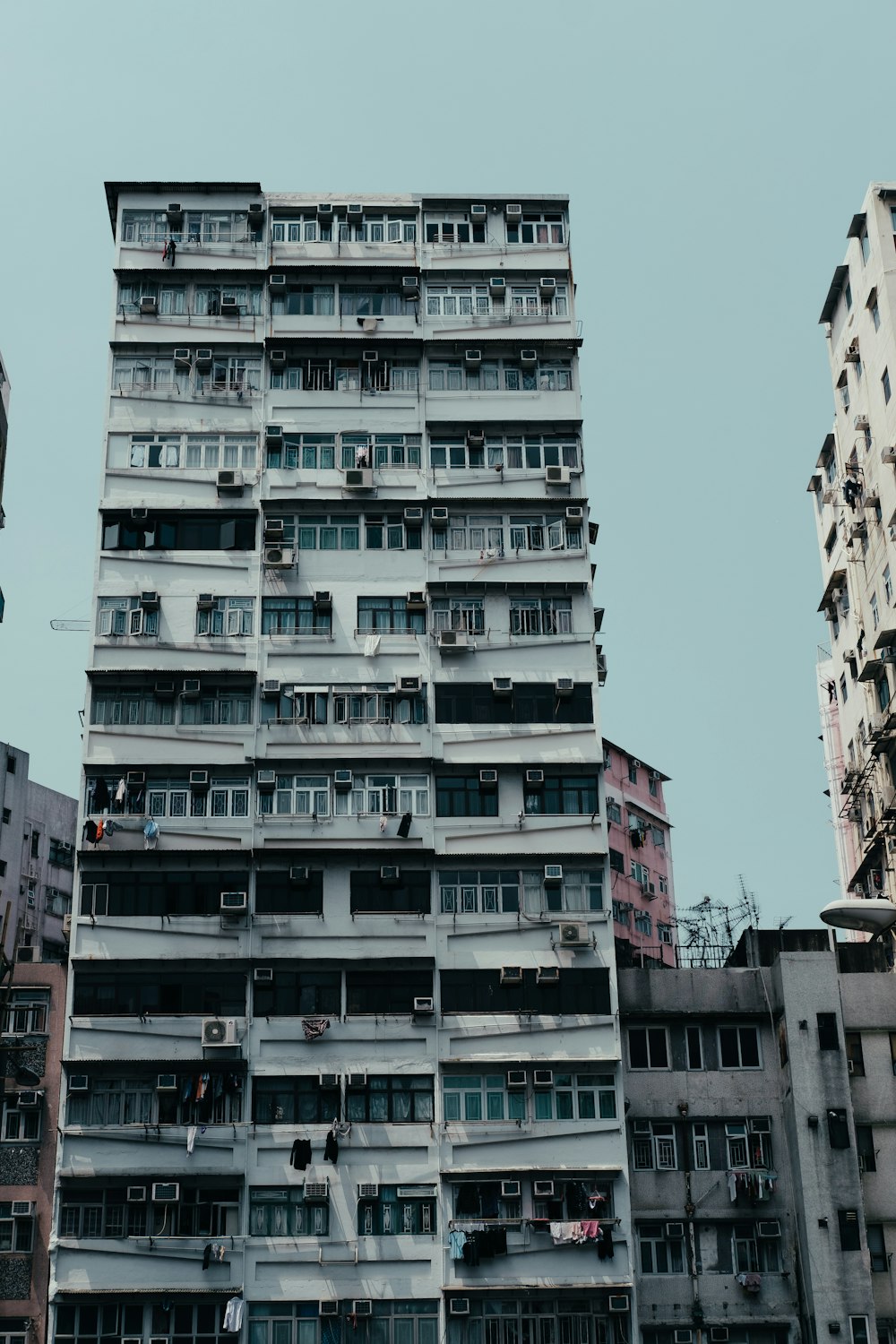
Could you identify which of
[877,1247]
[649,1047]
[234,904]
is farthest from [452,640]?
[877,1247]

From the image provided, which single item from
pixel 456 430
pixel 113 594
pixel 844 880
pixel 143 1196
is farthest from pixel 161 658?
pixel 844 880

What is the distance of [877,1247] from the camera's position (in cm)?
4422

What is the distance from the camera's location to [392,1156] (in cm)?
4378

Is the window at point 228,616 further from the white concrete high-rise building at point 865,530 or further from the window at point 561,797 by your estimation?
the white concrete high-rise building at point 865,530

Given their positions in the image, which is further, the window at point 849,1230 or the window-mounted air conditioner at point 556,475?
the window-mounted air conditioner at point 556,475

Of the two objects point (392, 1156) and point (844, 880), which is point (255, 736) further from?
point (844, 880)

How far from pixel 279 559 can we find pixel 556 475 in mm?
7963

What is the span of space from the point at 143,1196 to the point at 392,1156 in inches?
228

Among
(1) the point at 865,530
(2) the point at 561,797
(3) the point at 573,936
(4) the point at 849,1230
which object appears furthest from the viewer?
(1) the point at 865,530

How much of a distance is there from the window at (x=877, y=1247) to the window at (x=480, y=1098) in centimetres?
865

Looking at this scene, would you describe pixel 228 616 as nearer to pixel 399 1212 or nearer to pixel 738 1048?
pixel 399 1212

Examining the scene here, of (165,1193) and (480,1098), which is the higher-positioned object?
(480,1098)

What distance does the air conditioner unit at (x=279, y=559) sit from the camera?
49312 millimetres

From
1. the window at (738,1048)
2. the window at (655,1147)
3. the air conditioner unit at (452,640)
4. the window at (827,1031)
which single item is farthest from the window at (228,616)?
the window at (827,1031)
